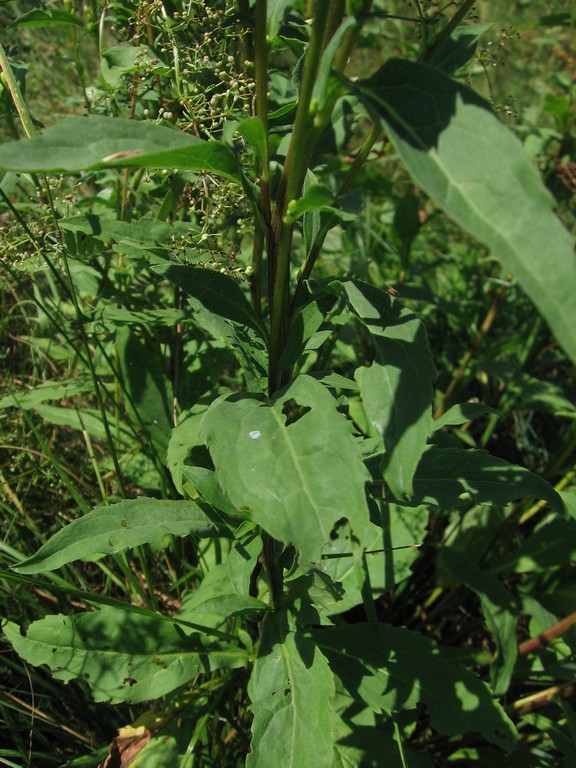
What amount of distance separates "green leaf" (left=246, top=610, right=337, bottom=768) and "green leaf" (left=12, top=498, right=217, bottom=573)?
371 mm

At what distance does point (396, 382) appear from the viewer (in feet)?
4.14

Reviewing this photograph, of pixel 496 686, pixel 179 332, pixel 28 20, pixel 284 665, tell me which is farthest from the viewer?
pixel 179 332

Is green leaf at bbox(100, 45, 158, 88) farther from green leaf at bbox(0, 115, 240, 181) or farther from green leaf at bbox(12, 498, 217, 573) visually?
green leaf at bbox(12, 498, 217, 573)

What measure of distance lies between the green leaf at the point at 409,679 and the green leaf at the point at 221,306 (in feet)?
2.59

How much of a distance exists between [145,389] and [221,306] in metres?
0.79

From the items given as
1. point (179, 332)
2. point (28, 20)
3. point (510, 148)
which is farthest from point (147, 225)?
point (510, 148)

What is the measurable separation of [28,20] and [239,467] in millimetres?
1484

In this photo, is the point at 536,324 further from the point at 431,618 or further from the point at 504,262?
the point at 504,262

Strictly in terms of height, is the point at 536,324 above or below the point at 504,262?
below

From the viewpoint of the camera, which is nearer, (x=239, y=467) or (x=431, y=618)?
(x=239, y=467)

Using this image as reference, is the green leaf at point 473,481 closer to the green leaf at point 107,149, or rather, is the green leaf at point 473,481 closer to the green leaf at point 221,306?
the green leaf at point 221,306

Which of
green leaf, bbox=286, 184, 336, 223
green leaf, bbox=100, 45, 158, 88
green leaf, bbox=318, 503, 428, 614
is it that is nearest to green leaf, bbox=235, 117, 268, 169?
green leaf, bbox=286, 184, 336, 223

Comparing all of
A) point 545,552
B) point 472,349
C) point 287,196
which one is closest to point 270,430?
point 287,196

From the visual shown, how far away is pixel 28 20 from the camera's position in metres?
1.88
